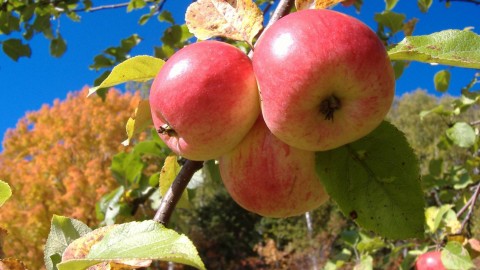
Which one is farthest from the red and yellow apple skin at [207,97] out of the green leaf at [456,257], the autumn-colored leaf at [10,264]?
the green leaf at [456,257]

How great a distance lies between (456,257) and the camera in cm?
148

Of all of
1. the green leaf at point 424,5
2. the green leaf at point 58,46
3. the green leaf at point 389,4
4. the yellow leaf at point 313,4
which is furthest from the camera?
the green leaf at point 58,46

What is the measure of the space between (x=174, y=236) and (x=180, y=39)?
1.37 m

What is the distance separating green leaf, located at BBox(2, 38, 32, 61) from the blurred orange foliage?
871 cm

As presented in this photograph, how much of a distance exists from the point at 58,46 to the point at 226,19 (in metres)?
2.44

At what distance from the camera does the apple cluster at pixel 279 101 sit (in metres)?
0.46

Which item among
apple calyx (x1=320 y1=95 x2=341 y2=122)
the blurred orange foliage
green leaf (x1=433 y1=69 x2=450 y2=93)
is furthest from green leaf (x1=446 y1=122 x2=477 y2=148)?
the blurred orange foliage

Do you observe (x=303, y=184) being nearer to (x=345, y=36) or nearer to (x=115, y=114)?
(x=345, y=36)

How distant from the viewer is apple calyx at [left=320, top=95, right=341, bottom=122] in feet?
1.59

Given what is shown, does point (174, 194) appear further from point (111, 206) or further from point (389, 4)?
point (389, 4)

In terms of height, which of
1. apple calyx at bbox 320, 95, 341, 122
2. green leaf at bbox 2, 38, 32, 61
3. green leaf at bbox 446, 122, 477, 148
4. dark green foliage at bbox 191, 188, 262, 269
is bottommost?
dark green foliage at bbox 191, 188, 262, 269

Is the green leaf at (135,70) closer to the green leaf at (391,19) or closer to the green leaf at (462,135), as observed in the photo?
the green leaf at (391,19)

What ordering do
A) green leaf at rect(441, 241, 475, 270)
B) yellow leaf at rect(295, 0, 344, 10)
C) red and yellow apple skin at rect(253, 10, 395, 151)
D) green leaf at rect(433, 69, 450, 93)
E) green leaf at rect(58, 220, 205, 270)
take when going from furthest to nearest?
green leaf at rect(433, 69, 450, 93) < green leaf at rect(441, 241, 475, 270) < yellow leaf at rect(295, 0, 344, 10) < red and yellow apple skin at rect(253, 10, 395, 151) < green leaf at rect(58, 220, 205, 270)

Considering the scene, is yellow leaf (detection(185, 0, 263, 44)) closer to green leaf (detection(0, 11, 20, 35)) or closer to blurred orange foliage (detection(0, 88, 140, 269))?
green leaf (detection(0, 11, 20, 35))
